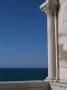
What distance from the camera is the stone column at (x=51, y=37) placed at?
13.5 metres

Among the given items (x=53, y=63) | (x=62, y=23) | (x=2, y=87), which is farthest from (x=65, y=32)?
(x=2, y=87)

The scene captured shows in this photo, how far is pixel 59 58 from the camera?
43.5ft

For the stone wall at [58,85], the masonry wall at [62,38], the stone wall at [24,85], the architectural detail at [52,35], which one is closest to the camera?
the stone wall at [58,85]

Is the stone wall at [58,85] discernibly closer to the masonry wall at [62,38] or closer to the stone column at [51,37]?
the masonry wall at [62,38]

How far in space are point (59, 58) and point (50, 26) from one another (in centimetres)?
116

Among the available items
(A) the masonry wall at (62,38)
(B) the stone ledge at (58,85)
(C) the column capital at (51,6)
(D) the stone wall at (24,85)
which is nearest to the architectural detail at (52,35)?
(C) the column capital at (51,6)

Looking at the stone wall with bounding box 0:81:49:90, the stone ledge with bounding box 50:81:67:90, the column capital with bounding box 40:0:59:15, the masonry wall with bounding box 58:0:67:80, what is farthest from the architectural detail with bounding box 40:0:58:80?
the stone wall with bounding box 0:81:49:90

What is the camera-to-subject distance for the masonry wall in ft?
42.3

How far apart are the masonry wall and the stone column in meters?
0.34

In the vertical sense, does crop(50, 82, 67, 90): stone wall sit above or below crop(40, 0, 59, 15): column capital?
below

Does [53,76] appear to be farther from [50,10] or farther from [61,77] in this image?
[50,10]

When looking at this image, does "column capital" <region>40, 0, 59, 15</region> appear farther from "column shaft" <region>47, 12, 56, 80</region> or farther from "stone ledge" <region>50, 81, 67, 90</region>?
"stone ledge" <region>50, 81, 67, 90</region>

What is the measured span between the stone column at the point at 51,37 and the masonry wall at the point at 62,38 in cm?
34

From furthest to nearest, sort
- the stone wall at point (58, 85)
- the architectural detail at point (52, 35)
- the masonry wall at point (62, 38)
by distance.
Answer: the architectural detail at point (52, 35) → the masonry wall at point (62, 38) → the stone wall at point (58, 85)
